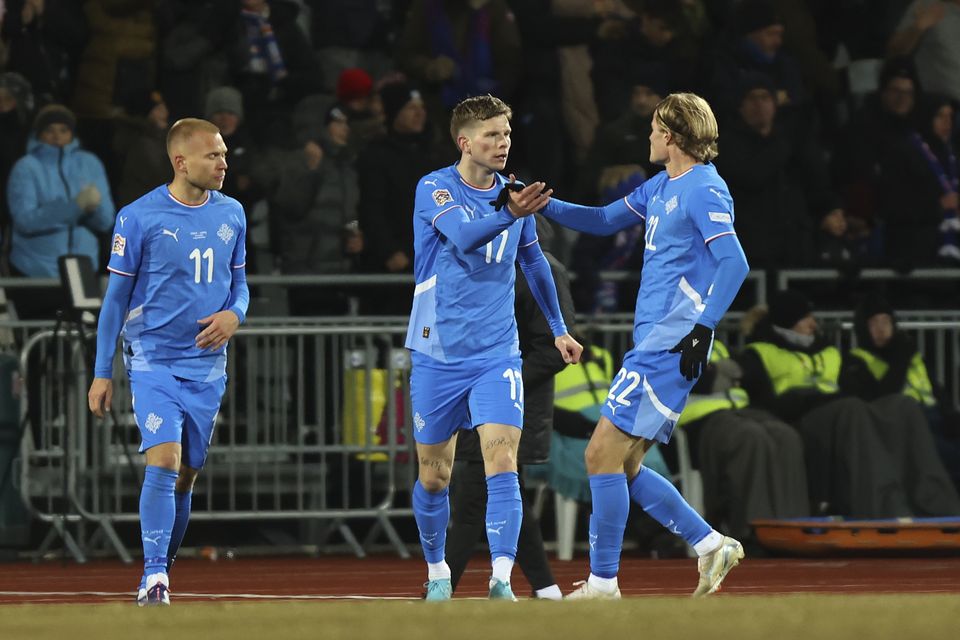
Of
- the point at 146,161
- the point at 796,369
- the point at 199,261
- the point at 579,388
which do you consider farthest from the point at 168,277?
the point at 796,369

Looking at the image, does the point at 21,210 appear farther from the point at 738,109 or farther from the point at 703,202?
the point at 703,202

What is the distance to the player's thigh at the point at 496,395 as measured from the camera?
362 inches

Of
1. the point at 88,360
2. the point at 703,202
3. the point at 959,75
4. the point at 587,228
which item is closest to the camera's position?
the point at 703,202

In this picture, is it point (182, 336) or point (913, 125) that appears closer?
point (182, 336)

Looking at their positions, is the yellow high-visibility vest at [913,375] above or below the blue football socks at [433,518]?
above

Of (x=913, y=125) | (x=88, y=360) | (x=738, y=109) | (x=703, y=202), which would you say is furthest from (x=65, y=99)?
(x=703, y=202)

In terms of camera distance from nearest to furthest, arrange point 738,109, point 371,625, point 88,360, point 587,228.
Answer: point 371,625 < point 587,228 < point 88,360 < point 738,109

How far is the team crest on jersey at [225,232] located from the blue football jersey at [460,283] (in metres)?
0.95

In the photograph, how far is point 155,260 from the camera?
966cm

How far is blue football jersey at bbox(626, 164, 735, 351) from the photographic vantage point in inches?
356

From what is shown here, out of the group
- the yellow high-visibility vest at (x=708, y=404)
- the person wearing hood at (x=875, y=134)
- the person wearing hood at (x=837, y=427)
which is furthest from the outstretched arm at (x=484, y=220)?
the person wearing hood at (x=875, y=134)

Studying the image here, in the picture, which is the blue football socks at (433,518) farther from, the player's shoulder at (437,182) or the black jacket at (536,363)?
the player's shoulder at (437,182)

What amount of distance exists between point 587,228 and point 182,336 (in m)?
1.91

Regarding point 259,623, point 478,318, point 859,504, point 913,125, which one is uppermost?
point 913,125
